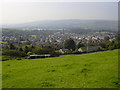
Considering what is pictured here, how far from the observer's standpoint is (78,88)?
6371 mm

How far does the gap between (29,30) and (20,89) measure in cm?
10513

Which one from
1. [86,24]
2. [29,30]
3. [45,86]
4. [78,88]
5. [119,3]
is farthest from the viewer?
[86,24]

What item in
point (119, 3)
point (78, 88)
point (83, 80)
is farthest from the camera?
point (119, 3)

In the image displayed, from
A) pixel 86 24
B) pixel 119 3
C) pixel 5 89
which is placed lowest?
pixel 5 89

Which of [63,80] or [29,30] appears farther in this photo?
[29,30]

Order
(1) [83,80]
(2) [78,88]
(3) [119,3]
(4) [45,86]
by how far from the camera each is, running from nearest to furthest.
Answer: (2) [78,88] < (4) [45,86] < (1) [83,80] < (3) [119,3]

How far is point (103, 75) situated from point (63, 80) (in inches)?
98.4

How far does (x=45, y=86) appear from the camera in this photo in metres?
6.83

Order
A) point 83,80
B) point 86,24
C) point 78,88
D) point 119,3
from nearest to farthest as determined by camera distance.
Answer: point 78,88 < point 83,80 < point 119,3 < point 86,24

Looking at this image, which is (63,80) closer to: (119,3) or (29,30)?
(119,3)

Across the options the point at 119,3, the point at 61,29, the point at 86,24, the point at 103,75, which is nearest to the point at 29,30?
the point at 61,29

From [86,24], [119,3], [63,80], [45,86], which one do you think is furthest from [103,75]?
[86,24]

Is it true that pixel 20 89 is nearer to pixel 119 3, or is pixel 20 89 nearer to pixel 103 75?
pixel 103 75

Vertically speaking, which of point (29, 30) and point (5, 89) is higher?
point (29, 30)
